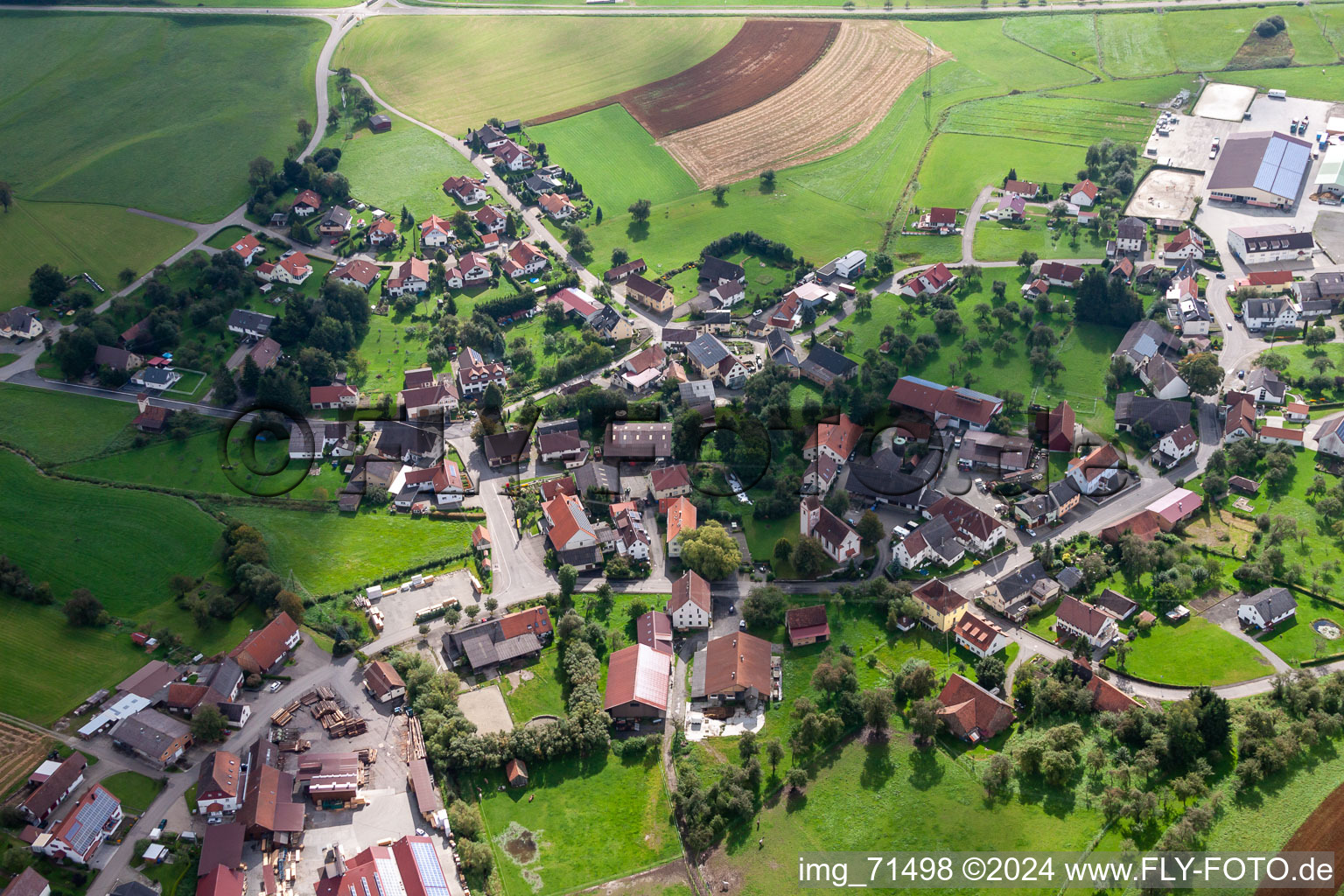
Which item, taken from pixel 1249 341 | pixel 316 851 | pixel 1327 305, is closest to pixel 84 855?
pixel 316 851

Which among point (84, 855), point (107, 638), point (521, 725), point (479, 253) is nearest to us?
point (84, 855)

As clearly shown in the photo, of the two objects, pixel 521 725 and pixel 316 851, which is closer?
pixel 316 851

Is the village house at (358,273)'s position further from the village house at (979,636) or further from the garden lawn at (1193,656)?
the garden lawn at (1193,656)

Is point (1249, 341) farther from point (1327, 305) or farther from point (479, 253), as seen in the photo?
point (479, 253)

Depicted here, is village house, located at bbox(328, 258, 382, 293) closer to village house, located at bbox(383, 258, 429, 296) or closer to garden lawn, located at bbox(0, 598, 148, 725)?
village house, located at bbox(383, 258, 429, 296)

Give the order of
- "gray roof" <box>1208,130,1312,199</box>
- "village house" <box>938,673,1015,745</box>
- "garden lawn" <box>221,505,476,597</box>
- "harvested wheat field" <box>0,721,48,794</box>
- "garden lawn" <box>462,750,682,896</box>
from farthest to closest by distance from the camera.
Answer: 1. "gray roof" <box>1208,130,1312,199</box>
2. "garden lawn" <box>221,505,476,597</box>
3. "village house" <box>938,673,1015,745</box>
4. "harvested wheat field" <box>0,721,48,794</box>
5. "garden lawn" <box>462,750,682,896</box>

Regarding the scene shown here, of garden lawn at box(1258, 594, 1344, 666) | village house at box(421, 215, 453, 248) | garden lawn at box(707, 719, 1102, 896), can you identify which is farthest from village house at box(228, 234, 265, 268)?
garden lawn at box(1258, 594, 1344, 666)
